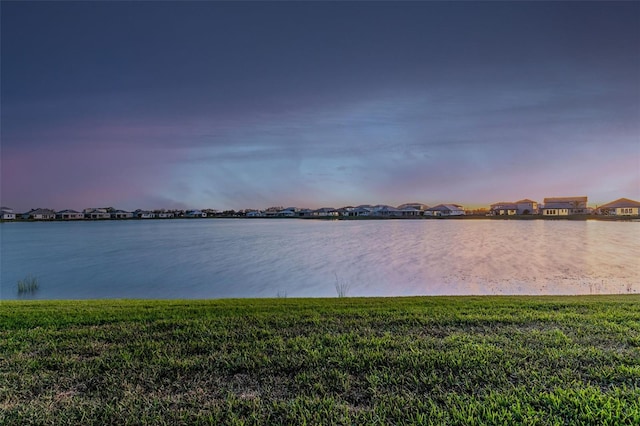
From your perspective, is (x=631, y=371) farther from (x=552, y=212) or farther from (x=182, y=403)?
(x=552, y=212)

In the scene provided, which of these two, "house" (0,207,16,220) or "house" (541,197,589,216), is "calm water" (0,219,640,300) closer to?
"house" (541,197,589,216)

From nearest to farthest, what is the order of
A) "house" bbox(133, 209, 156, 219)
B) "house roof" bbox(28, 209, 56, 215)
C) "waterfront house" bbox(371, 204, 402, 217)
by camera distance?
"house roof" bbox(28, 209, 56, 215) → "waterfront house" bbox(371, 204, 402, 217) → "house" bbox(133, 209, 156, 219)

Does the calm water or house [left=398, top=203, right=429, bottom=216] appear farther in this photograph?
house [left=398, top=203, right=429, bottom=216]

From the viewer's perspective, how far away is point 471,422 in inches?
92.9

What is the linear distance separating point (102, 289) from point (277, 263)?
7.64 metres

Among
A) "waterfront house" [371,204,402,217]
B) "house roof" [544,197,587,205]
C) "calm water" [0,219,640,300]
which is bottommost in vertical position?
"calm water" [0,219,640,300]

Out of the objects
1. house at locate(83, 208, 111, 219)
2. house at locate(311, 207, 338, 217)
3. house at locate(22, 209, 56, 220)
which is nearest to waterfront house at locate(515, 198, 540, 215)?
house at locate(311, 207, 338, 217)

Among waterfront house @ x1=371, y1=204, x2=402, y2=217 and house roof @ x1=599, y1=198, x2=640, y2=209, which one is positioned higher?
house roof @ x1=599, y1=198, x2=640, y2=209

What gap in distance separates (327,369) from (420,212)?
344ft

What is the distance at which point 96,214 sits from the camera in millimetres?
107062

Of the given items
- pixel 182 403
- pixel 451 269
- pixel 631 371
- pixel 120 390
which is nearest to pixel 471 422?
pixel 631 371

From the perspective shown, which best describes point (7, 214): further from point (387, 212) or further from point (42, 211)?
point (387, 212)

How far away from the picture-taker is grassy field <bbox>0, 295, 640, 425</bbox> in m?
2.53

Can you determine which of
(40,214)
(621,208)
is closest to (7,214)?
(40,214)
